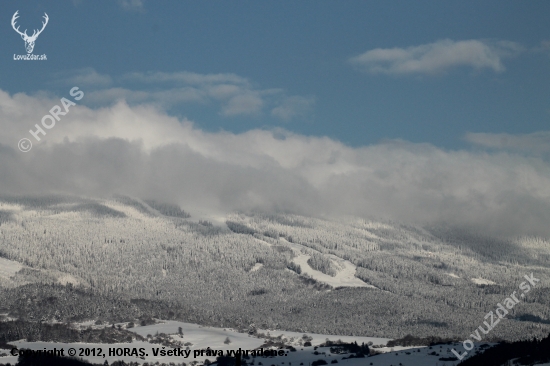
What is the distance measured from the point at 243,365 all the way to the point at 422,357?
47219 mm

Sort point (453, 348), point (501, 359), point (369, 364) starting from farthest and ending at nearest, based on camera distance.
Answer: point (453, 348), point (369, 364), point (501, 359)

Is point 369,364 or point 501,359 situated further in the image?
point 369,364

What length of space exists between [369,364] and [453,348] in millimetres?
26819

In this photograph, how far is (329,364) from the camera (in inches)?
7751

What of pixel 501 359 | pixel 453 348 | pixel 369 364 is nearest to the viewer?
pixel 501 359

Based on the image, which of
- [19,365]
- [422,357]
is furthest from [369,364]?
[19,365]

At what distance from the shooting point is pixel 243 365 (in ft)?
654

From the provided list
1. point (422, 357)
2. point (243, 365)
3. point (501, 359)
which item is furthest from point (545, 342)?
point (243, 365)

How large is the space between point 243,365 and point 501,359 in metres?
75.8

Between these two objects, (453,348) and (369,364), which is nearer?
(369,364)

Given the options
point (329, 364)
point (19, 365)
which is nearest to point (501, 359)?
point (329, 364)

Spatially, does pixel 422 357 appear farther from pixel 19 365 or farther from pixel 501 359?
pixel 19 365

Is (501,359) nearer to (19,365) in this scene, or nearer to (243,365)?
(243,365)

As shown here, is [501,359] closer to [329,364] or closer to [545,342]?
[545,342]
